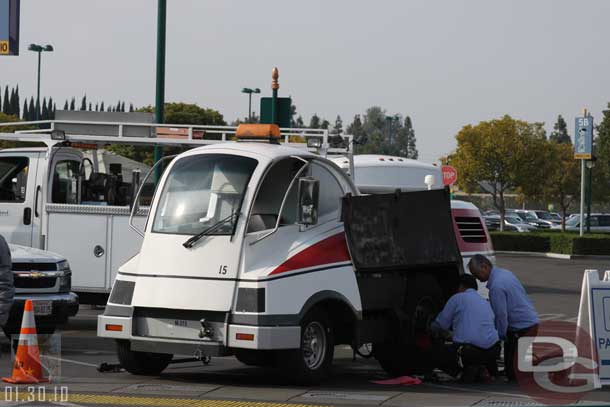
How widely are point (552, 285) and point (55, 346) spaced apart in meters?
18.8

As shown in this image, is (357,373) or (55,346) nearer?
(357,373)

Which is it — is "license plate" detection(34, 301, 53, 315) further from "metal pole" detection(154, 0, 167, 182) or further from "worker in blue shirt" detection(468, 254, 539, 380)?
"metal pole" detection(154, 0, 167, 182)

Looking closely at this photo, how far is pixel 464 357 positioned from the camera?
42.8ft

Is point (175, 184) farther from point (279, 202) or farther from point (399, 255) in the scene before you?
point (399, 255)

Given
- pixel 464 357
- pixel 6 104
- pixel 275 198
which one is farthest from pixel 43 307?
pixel 6 104

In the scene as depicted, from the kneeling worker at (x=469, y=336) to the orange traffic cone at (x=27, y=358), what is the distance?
4398 millimetres

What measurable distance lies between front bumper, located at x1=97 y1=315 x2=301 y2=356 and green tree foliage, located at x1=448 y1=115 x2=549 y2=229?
57.0 metres

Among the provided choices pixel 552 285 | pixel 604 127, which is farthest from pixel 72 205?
pixel 604 127

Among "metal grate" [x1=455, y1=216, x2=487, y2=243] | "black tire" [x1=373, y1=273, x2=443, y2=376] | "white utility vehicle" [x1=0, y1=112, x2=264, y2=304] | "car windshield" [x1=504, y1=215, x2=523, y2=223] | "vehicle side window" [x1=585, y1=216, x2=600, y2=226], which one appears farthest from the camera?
"car windshield" [x1=504, y1=215, x2=523, y2=223]

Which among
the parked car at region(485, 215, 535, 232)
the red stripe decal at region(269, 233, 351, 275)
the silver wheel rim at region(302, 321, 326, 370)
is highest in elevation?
the parked car at region(485, 215, 535, 232)

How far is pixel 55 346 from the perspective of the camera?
15.1 m

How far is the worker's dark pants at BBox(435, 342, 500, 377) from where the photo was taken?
42.7 feet

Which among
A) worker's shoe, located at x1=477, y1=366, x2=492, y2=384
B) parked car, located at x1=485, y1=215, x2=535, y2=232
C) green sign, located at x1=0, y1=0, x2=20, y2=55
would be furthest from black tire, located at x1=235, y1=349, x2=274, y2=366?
A: parked car, located at x1=485, y1=215, x2=535, y2=232

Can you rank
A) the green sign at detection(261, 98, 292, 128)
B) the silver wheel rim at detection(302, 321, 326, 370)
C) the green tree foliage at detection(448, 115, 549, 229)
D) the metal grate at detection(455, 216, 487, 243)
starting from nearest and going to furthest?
1. the silver wheel rim at detection(302, 321, 326, 370)
2. the metal grate at detection(455, 216, 487, 243)
3. the green sign at detection(261, 98, 292, 128)
4. the green tree foliage at detection(448, 115, 549, 229)
